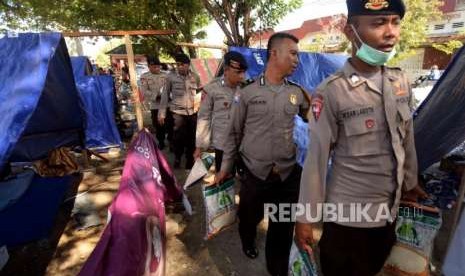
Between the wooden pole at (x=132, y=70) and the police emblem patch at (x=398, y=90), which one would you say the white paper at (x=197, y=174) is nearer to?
the wooden pole at (x=132, y=70)

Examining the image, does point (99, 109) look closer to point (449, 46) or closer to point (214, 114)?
point (214, 114)

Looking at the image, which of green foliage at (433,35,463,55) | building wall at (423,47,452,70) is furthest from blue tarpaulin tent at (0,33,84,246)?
building wall at (423,47,452,70)

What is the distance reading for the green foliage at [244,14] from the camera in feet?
24.4

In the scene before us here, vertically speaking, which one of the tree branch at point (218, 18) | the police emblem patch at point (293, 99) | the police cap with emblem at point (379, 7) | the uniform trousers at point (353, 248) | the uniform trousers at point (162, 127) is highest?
the tree branch at point (218, 18)

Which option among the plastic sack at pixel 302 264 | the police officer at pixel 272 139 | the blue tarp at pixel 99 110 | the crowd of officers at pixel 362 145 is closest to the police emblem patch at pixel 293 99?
the police officer at pixel 272 139

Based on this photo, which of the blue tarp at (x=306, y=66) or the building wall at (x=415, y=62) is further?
the building wall at (x=415, y=62)

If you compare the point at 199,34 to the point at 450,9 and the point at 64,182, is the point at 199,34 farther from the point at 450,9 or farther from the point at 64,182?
the point at 450,9

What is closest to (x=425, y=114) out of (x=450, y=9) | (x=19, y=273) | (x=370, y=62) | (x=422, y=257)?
(x=422, y=257)

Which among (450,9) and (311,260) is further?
(450,9)

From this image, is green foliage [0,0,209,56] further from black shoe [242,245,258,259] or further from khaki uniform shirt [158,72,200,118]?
black shoe [242,245,258,259]

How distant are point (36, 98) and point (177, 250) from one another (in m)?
1.87

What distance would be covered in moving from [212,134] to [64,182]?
1.69 m

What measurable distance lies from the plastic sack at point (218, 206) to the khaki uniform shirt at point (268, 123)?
0.37 meters

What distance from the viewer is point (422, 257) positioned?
1.77 meters
